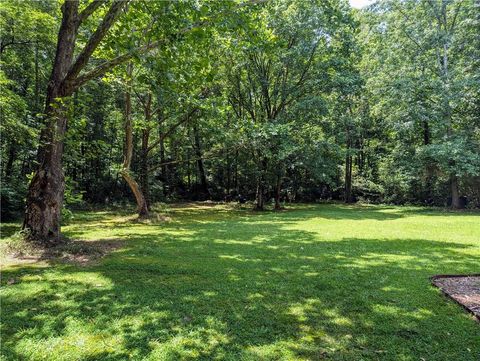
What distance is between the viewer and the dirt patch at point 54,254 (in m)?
5.98

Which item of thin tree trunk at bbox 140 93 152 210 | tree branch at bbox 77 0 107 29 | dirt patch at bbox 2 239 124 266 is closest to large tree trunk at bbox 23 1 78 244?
tree branch at bbox 77 0 107 29

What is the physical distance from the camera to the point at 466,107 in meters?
18.2

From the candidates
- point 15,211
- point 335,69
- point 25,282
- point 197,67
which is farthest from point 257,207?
point 25,282

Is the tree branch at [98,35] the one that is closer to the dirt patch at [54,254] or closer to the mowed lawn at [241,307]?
the dirt patch at [54,254]

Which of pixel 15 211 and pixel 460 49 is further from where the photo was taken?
pixel 460 49

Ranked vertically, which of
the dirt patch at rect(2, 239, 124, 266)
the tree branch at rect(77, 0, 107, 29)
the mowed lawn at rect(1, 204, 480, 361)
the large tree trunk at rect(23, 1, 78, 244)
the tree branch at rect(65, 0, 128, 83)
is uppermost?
the tree branch at rect(77, 0, 107, 29)

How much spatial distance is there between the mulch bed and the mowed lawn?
0.15 m

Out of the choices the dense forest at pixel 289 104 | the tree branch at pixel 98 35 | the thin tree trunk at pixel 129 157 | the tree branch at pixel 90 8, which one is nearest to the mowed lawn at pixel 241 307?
the tree branch at pixel 98 35

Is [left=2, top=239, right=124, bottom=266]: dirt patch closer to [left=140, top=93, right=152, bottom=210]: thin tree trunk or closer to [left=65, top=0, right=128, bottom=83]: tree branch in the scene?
[left=65, top=0, right=128, bottom=83]: tree branch

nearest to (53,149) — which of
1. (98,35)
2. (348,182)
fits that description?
(98,35)

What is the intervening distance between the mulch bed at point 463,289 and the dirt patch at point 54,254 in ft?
19.3

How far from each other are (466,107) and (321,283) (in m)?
18.7

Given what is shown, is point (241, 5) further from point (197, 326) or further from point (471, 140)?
point (471, 140)

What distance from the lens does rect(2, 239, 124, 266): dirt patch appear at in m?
5.98
